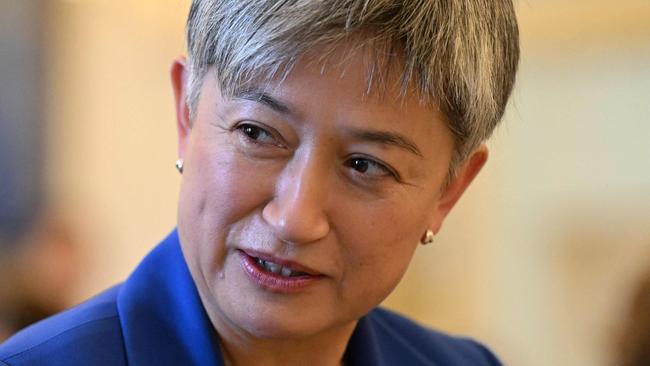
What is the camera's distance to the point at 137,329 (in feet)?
3.63

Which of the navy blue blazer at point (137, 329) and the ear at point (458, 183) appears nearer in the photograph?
the navy blue blazer at point (137, 329)

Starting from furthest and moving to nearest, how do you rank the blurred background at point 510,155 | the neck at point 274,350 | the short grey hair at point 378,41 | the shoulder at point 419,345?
the blurred background at point 510,155
the shoulder at point 419,345
the neck at point 274,350
the short grey hair at point 378,41

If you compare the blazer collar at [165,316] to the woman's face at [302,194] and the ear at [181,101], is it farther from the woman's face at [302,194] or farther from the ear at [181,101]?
the ear at [181,101]

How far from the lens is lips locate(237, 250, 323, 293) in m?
1.06

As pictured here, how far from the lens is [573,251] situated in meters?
3.39

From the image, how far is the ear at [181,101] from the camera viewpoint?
1201mm

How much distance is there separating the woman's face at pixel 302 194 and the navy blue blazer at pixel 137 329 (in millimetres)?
52

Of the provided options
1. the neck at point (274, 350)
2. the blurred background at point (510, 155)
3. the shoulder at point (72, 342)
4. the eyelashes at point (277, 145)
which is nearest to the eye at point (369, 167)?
the eyelashes at point (277, 145)

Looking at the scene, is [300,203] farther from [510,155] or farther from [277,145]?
[510,155]

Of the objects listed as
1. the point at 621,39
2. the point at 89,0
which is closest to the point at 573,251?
the point at 621,39

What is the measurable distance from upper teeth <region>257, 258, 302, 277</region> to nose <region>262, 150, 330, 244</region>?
47 mm

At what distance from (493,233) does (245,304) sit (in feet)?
8.76

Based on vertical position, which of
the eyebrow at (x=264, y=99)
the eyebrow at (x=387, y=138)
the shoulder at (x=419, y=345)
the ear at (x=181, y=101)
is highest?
the ear at (x=181, y=101)

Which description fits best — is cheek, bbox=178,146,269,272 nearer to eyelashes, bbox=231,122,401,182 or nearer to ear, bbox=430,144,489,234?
eyelashes, bbox=231,122,401,182
